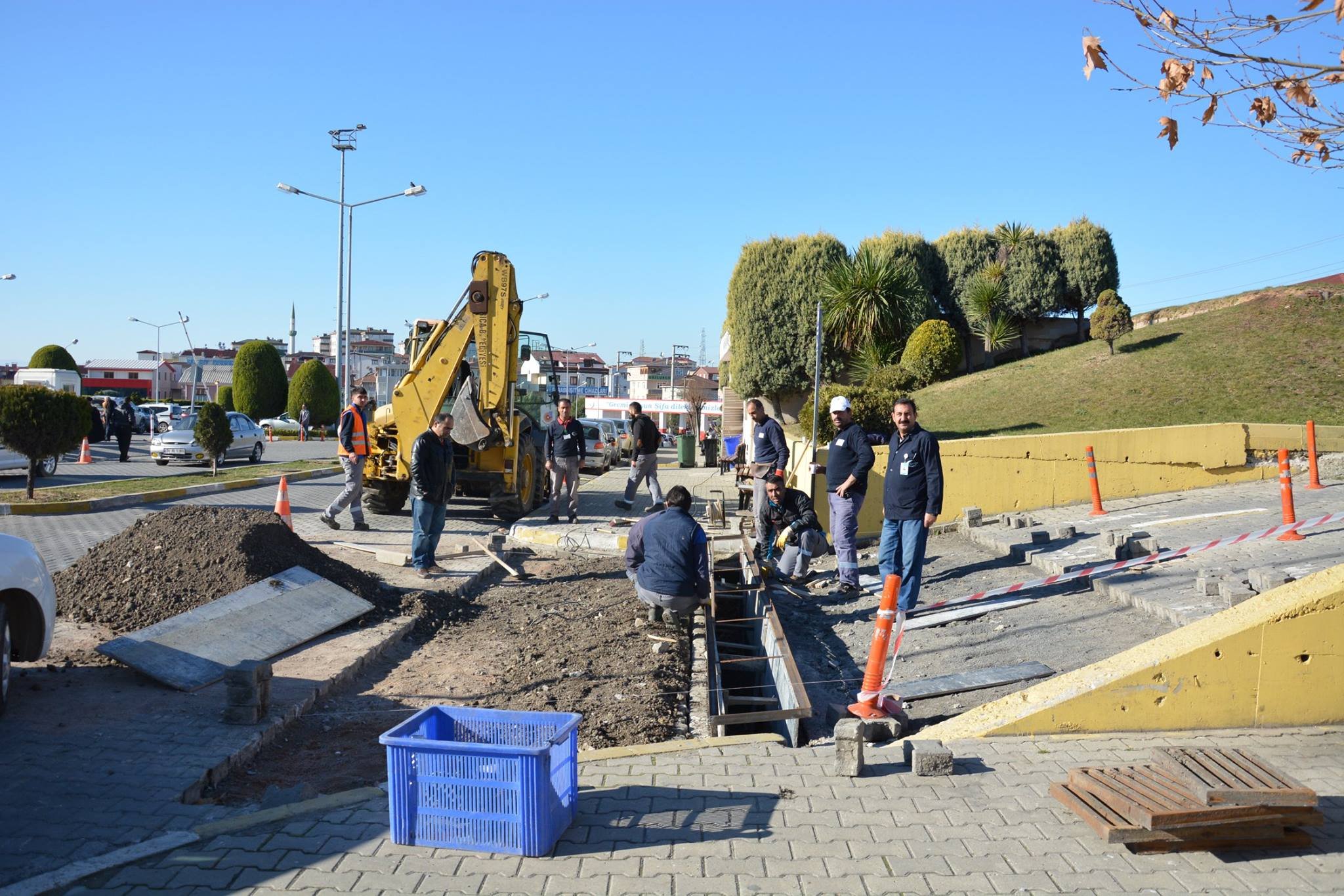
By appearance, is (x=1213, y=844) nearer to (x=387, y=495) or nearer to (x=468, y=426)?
(x=468, y=426)

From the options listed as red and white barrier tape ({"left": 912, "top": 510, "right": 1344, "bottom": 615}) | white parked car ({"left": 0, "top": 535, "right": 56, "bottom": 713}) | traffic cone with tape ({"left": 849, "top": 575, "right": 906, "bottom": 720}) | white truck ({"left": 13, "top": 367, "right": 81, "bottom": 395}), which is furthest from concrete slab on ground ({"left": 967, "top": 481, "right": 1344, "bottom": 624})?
white truck ({"left": 13, "top": 367, "right": 81, "bottom": 395})

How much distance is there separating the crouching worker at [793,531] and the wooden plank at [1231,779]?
19.2 feet

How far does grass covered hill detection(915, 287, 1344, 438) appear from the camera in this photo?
62.5 feet

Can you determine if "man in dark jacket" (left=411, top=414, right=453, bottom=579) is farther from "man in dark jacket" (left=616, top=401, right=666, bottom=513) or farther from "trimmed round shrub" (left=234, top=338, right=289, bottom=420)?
"trimmed round shrub" (left=234, top=338, right=289, bottom=420)

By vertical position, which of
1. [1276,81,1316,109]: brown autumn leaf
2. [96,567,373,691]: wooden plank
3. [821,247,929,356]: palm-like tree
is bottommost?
[96,567,373,691]: wooden plank

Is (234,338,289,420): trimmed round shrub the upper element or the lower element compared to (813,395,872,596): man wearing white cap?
upper

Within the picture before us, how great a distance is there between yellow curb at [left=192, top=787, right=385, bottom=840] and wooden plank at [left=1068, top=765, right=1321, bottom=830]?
3307mm

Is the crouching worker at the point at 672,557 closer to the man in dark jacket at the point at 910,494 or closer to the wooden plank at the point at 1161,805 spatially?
the man in dark jacket at the point at 910,494

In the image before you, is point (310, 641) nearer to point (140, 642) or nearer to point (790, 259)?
point (140, 642)

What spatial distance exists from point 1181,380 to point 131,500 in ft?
67.2

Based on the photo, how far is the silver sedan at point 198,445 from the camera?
26.2 meters

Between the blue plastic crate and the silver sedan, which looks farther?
the silver sedan

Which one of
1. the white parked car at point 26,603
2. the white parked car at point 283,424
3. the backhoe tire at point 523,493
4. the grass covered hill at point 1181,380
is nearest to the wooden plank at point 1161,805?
the white parked car at point 26,603

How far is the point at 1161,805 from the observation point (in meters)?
4.17
